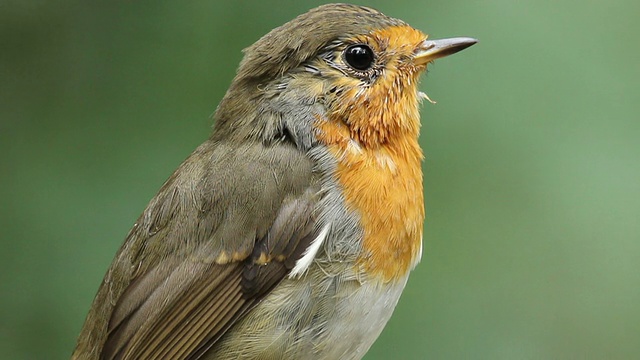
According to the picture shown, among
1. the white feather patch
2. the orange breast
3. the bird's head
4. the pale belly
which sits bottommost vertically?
the pale belly

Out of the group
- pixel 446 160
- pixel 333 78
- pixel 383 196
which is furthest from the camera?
pixel 446 160

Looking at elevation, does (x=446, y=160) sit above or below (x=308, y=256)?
above

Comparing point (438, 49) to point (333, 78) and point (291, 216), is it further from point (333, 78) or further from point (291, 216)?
point (291, 216)

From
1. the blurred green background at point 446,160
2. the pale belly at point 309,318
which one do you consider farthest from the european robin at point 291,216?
the blurred green background at point 446,160

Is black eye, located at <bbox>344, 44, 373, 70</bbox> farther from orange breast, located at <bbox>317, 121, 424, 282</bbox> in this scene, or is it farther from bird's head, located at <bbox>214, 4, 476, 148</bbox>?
orange breast, located at <bbox>317, 121, 424, 282</bbox>

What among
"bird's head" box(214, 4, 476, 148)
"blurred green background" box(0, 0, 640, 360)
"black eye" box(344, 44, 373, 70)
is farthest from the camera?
"blurred green background" box(0, 0, 640, 360)

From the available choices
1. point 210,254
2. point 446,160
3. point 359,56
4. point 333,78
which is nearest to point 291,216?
point 210,254

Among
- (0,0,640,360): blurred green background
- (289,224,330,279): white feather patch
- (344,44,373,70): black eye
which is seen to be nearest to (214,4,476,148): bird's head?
(344,44,373,70): black eye

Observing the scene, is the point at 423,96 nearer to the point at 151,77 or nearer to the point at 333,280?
the point at 333,280
